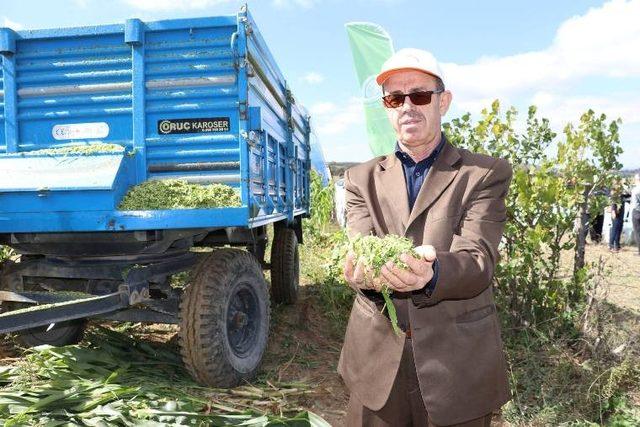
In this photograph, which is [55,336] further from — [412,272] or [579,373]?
[579,373]

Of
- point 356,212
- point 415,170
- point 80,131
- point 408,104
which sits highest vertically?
point 80,131

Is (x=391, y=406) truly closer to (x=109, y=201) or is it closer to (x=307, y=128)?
(x=109, y=201)

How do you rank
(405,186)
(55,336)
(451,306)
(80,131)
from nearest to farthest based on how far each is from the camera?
(451,306), (405,186), (80,131), (55,336)

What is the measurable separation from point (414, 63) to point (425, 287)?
846 millimetres

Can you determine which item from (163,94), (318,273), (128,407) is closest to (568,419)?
(128,407)

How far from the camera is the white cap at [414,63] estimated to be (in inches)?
79.4

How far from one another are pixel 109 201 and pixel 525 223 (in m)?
3.85

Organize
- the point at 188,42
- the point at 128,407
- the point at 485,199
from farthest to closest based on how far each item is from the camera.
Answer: the point at 188,42 < the point at 128,407 < the point at 485,199

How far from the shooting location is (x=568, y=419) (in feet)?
12.5

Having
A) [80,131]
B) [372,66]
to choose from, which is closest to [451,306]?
[80,131]

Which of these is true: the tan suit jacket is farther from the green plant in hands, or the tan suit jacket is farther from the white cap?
the white cap

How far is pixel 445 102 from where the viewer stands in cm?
218

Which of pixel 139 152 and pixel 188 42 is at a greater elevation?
pixel 188 42

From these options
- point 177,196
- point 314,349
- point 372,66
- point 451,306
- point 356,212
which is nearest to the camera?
point 451,306
